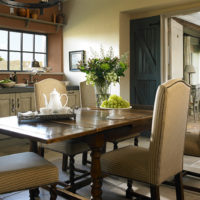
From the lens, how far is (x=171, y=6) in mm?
4586

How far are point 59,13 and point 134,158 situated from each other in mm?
4675

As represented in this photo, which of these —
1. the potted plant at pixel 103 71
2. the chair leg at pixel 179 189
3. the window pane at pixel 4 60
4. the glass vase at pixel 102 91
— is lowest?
the chair leg at pixel 179 189

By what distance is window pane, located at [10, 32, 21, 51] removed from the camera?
5312 millimetres

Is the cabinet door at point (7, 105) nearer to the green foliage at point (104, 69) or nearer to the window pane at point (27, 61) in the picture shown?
the window pane at point (27, 61)

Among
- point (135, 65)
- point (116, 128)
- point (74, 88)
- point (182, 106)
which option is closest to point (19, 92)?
point (74, 88)

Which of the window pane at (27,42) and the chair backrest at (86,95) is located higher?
the window pane at (27,42)

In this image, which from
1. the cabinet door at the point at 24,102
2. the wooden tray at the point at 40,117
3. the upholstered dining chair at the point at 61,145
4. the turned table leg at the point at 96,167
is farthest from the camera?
the cabinet door at the point at 24,102

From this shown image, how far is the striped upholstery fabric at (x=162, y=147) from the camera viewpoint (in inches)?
64.2

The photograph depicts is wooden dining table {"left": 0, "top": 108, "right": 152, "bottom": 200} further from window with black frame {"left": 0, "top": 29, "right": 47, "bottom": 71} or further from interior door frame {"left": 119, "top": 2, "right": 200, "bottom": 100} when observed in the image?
window with black frame {"left": 0, "top": 29, "right": 47, "bottom": 71}

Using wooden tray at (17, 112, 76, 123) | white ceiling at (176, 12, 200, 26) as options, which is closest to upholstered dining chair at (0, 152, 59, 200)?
wooden tray at (17, 112, 76, 123)

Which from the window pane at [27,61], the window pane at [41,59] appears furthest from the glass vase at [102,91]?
the window pane at [41,59]

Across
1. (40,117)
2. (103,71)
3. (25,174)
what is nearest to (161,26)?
(103,71)

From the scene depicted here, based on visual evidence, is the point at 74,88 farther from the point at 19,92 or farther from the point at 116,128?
the point at 116,128

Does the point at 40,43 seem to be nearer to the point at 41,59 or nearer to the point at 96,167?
the point at 41,59
